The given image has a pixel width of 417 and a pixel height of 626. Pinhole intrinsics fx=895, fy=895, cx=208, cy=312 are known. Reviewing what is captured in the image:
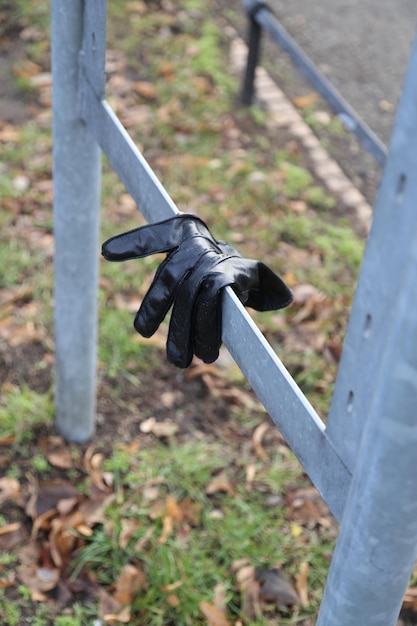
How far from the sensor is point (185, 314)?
1.67 metres

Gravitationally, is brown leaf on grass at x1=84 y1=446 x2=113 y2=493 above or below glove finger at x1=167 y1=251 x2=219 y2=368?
below

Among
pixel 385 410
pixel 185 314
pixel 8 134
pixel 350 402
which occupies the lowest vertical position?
Answer: pixel 8 134

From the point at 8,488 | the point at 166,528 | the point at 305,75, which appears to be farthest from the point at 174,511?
the point at 305,75

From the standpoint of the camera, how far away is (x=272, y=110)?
4758 millimetres

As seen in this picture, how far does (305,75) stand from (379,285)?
121 inches

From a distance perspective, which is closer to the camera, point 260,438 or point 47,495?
point 47,495

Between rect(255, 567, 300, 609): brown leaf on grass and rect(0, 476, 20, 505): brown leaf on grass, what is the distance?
780mm

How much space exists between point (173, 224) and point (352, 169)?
289 centimetres

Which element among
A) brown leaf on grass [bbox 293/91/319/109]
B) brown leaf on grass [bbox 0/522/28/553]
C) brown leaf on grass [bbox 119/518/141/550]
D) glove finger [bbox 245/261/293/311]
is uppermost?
glove finger [bbox 245/261/293/311]

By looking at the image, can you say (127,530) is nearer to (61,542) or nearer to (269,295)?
(61,542)

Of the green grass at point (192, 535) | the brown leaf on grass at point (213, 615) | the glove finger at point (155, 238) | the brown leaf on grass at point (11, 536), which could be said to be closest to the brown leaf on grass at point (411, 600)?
the green grass at point (192, 535)

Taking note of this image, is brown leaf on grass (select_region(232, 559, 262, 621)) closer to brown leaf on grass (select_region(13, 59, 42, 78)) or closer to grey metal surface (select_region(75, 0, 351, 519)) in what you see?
grey metal surface (select_region(75, 0, 351, 519))

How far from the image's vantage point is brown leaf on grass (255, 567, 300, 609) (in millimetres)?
2516

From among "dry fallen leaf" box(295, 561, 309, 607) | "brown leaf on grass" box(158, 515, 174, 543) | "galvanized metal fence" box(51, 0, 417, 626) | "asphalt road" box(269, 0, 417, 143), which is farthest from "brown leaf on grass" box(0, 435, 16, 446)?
"asphalt road" box(269, 0, 417, 143)
